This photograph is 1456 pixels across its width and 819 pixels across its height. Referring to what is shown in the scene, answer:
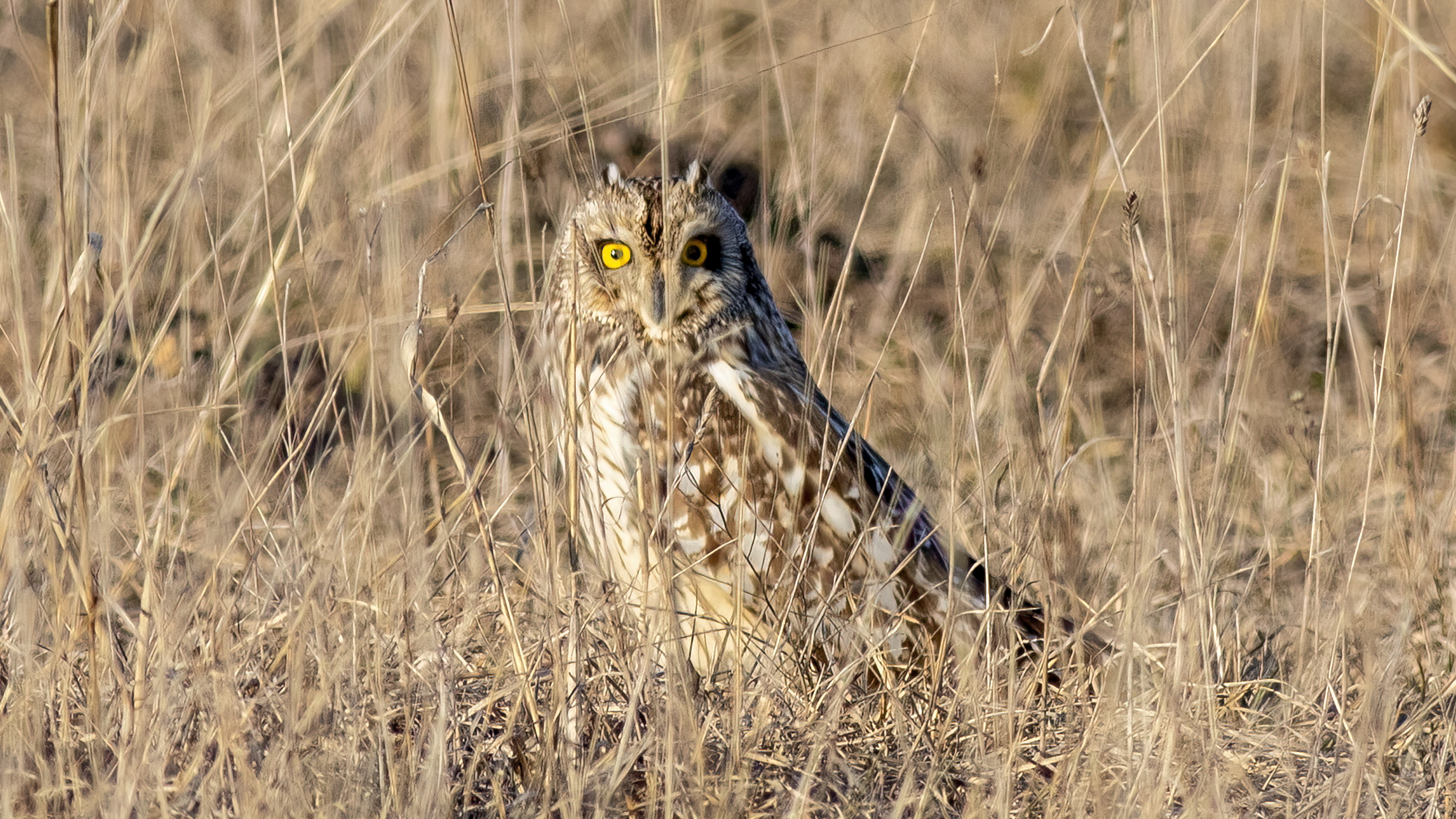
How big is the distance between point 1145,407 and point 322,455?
4.06 ft

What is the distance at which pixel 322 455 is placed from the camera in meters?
2.17

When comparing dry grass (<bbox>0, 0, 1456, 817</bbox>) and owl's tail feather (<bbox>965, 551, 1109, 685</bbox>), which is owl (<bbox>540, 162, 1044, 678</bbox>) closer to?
owl's tail feather (<bbox>965, 551, 1109, 685</bbox>)

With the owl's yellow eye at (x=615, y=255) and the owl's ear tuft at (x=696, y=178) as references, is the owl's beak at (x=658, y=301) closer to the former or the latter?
the owl's yellow eye at (x=615, y=255)

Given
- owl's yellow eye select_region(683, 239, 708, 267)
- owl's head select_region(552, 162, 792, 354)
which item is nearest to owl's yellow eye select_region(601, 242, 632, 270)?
owl's head select_region(552, 162, 792, 354)

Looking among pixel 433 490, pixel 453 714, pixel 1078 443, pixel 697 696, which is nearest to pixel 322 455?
pixel 433 490

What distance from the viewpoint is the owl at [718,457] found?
A: 2395 mm

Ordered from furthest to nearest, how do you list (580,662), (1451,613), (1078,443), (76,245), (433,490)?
(1078,443) → (76,245) → (1451,613) → (433,490) → (580,662)

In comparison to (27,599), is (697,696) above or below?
below

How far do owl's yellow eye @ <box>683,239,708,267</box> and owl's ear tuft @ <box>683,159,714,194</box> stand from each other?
10 cm

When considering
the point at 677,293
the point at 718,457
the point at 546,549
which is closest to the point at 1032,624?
the point at 718,457

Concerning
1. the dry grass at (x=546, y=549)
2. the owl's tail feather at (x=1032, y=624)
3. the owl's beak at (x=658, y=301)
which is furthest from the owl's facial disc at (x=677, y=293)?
the owl's tail feather at (x=1032, y=624)

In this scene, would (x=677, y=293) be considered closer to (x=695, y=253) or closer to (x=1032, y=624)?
(x=695, y=253)

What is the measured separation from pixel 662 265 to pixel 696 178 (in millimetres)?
200

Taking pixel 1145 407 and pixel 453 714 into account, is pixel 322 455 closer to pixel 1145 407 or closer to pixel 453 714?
pixel 453 714
